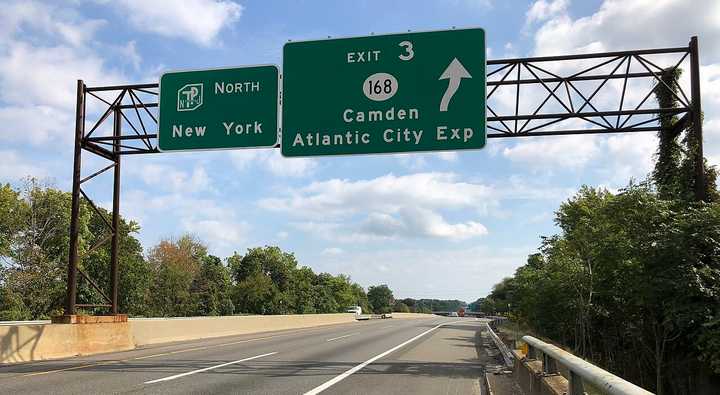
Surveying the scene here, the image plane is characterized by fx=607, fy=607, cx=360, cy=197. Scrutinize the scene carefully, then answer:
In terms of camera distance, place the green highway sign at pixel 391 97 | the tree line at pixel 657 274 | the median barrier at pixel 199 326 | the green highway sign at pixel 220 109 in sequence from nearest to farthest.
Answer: the tree line at pixel 657 274, the green highway sign at pixel 391 97, the green highway sign at pixel 220 109, the median barrier at pixel 199 326

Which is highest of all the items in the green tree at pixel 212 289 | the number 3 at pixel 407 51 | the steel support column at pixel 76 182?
the number 3 at pixel 407 51

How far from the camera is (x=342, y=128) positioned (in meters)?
14.8

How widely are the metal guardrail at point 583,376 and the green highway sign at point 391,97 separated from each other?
6.66 m

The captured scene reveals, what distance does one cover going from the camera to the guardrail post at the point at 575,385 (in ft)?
18.1

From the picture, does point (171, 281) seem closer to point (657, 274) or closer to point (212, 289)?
point (212, 289)

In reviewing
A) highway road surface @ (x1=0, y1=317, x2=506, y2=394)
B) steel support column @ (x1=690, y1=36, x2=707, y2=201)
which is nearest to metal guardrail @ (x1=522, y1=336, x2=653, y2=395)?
highway road surface @ (x1=0, y1=317, x2=506, y2=394)

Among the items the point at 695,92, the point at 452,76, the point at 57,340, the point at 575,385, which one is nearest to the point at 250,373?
the point at 57,340

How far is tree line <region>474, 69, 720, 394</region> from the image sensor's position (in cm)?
1344

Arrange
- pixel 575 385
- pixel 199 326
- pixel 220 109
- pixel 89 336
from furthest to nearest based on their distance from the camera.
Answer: pixel 199 326 < pixel 89 336 < pixel 220 109 < pixel 575 385

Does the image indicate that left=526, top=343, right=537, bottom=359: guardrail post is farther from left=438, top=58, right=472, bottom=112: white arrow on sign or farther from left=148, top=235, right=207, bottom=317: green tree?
left=148, top=235, right=207, bottom=317: green tree

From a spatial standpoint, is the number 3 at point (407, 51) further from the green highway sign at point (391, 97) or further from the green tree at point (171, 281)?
the green tree at point (171, 281)

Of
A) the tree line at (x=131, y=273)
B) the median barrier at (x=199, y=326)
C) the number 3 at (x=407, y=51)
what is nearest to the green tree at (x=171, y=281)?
the tree line at (x=131, y=273)

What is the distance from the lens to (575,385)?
5.59 m

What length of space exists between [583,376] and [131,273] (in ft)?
207
